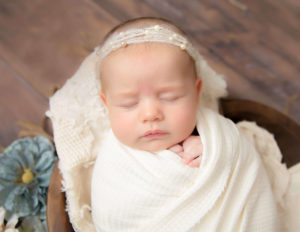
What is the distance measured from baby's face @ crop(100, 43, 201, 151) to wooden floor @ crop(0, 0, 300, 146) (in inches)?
23.4

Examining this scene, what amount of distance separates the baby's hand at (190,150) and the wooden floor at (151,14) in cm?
58

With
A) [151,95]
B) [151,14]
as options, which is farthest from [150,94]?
[151,14]

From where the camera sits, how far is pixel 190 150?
78cm

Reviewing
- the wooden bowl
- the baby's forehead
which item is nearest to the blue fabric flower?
the wooden bowl

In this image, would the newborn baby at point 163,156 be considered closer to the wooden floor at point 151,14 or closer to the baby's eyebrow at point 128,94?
the baby's eyebrow at point 128,94

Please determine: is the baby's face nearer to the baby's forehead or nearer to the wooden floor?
the baby's forehead

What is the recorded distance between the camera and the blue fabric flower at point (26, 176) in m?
0.97

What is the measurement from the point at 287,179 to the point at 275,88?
0.49 metres

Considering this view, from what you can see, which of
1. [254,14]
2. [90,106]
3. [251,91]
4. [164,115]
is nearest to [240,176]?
[164,115]

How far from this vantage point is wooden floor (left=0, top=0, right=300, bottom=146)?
1284mm

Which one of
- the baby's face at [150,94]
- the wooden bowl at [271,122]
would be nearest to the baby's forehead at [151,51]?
the baby's face at [150,94]

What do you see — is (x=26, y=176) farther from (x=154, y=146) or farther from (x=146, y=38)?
(x=146, y=38)

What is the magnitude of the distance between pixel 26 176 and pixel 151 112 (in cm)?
53

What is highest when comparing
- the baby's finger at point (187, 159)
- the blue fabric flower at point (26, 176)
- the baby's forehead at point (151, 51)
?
the baby's forehead at point (151, 51)
